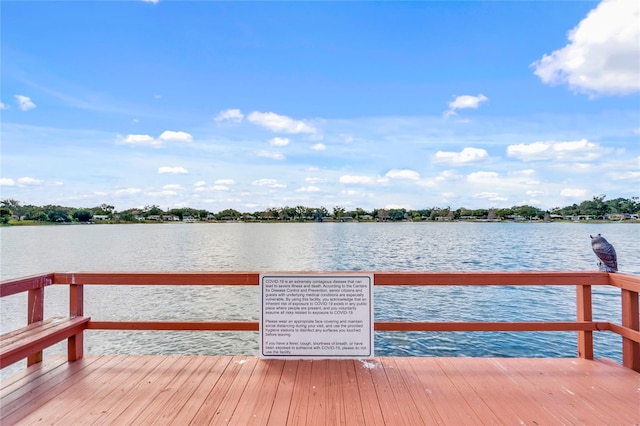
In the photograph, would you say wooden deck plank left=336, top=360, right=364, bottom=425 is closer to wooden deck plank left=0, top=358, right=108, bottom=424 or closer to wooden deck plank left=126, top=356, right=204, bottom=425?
wooden deck plank left=126, top=356, right=204, bottom=425

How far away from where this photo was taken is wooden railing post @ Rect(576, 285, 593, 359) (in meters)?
3.04

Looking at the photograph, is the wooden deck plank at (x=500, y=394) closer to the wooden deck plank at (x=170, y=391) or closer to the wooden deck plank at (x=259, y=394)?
the wooden deck plank at (x=259, y=394)

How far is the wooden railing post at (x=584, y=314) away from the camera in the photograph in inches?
120

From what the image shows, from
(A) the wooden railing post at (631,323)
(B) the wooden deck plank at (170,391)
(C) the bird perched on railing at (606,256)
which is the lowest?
(B) the wooden deck plank at (170,391)

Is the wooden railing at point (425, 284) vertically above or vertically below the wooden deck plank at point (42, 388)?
above

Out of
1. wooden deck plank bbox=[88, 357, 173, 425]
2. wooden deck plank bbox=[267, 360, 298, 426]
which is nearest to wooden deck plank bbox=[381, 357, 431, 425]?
wooden deck plank bbox=[267, 360, 298, 426]

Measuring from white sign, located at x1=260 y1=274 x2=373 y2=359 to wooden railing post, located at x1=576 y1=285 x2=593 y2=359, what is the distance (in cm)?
197

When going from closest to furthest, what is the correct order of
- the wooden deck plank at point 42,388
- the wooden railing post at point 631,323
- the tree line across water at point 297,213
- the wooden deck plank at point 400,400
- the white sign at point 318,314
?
the wooden deck plank at point 400,400, the wooden deck plank at point 42,388, the wooden railing post at point 631,323, the white sign at point 318,314, the tree line across water at point 297,213

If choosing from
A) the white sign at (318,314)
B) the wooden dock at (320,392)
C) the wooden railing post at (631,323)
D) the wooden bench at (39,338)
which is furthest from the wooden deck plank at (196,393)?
the wooden railing post at (631,323)

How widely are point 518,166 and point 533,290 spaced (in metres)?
50.8

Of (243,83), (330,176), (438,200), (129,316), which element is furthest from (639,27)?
(438,200)

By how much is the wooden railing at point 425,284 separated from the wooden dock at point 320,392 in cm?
34

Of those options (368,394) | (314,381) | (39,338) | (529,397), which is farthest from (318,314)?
(39,338)

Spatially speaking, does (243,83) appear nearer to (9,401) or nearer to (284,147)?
(284,147)
